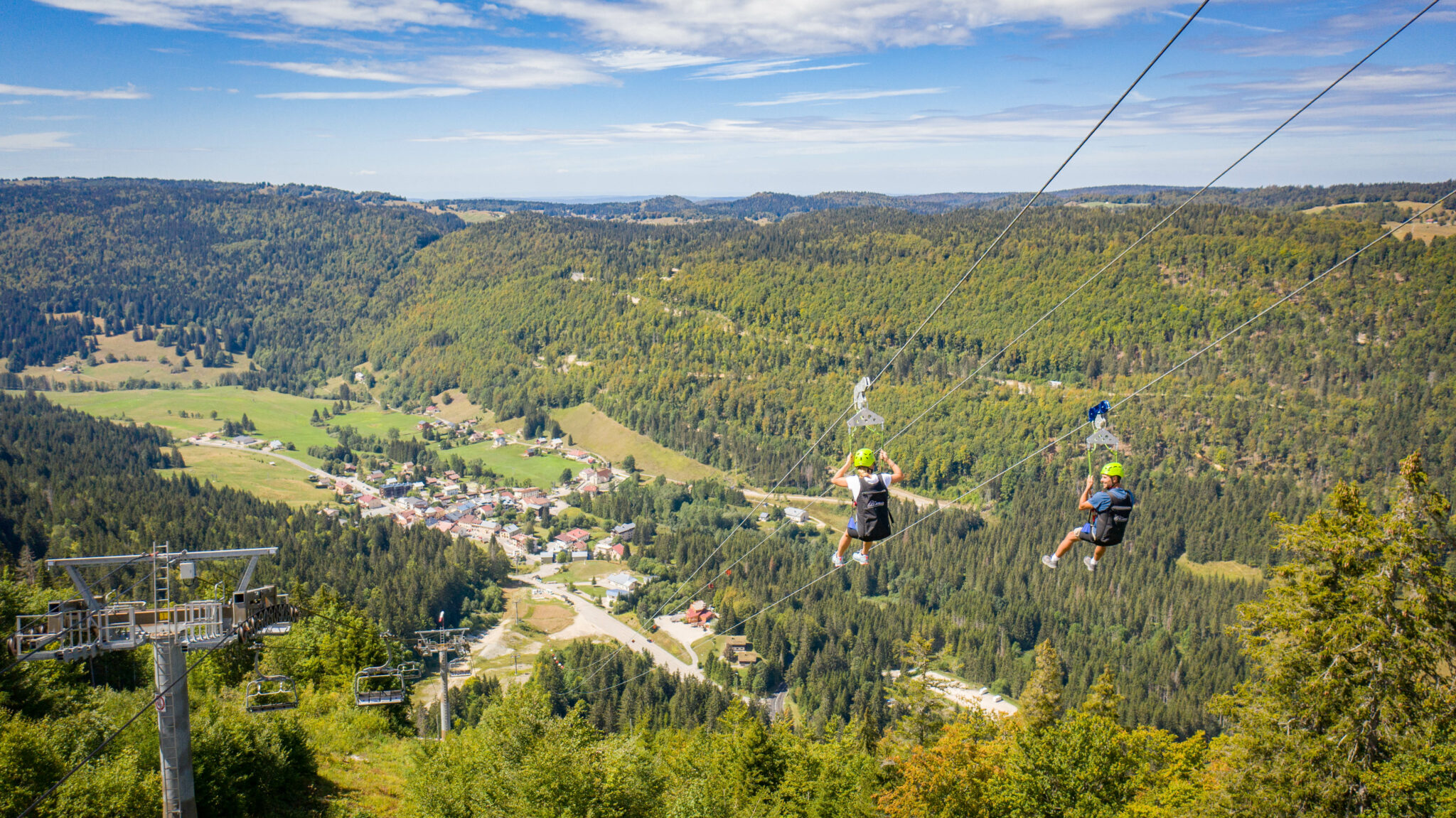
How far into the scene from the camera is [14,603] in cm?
2870

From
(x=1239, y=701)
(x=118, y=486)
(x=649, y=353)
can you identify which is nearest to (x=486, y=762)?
(x=1239, y=701)

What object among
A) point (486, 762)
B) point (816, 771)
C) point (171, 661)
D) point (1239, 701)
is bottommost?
point (816, 771)

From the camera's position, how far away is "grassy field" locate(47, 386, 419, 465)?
168125 millimetres

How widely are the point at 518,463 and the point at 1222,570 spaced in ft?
370

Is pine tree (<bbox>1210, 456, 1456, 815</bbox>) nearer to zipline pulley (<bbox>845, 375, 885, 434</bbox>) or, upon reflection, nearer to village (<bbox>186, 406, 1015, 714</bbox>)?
zipline pulley (<bbox>845, 375, 885, 434</bbox>)

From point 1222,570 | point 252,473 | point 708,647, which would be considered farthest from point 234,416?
point 1222,570

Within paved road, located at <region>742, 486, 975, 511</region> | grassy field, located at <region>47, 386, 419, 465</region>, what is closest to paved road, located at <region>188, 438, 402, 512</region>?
grassy field, located at <region>47, 386, 419, 465</region>

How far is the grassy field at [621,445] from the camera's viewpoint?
14950 cm

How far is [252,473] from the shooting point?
13325 cm

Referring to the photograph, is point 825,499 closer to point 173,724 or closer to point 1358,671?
point 1358,671

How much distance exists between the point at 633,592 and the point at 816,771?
61.3m

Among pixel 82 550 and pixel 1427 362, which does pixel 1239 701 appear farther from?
pixel 1427 362

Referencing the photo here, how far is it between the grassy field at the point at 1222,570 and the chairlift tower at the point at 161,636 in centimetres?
10633

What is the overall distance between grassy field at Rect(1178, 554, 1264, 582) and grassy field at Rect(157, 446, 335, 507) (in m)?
121
